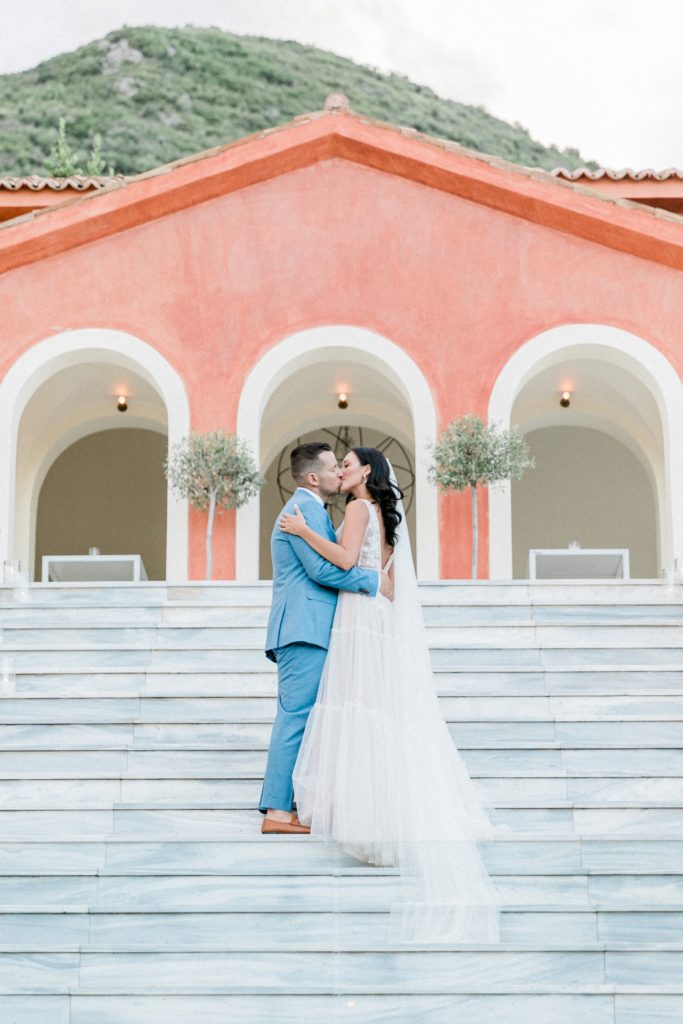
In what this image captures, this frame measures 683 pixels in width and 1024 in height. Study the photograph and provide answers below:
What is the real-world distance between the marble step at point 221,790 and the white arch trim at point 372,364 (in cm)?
594

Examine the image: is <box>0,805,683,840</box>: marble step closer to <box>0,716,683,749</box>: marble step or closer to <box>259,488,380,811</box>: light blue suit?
<box>259,488,380,811</box>: light blue suit

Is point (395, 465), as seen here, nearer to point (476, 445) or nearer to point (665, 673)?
point (476, 445)

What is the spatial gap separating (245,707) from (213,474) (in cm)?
525

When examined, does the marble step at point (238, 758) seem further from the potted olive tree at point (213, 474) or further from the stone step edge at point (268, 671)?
the potted olive tree at point (213, 474)

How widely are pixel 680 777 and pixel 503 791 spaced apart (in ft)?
2.83

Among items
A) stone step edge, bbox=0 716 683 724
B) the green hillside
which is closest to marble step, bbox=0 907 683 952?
stone step edge, bbox=0 716 683 724

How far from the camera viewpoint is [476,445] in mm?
12414

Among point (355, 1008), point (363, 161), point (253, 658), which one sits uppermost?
point (363, 161)

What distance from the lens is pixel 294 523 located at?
21.0ft

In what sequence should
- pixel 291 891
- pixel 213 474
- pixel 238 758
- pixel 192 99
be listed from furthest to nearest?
1. pixel 192 99
2. pixel 213 474
3. pixel 238 758
4. pixel 291 891

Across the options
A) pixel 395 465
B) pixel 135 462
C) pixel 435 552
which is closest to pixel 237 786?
pixel 435 552

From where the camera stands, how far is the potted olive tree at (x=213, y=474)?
1252 cm

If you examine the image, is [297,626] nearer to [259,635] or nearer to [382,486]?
[382,486]

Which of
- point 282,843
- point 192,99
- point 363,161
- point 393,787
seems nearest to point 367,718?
point 393,787
